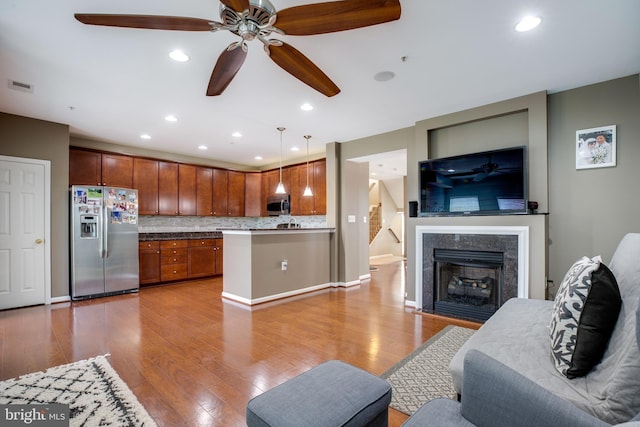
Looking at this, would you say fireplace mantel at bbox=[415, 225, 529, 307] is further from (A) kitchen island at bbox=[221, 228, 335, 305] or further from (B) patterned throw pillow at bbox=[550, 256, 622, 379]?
(B) patterned throw pillow at bbox=[550, 256, 622, 379]

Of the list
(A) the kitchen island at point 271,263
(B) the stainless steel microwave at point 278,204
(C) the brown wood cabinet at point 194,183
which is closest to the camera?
(A) the kitchen island at point 271,263

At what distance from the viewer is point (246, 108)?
398cm

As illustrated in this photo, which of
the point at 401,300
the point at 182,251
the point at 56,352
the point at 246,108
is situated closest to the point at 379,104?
the point at 246,108

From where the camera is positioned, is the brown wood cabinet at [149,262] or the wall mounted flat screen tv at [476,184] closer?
the wall mounted flat screen tv at [476,184]

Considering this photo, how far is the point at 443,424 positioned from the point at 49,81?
4523 mm

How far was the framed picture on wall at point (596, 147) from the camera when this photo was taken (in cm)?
312

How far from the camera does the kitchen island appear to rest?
4.39 m

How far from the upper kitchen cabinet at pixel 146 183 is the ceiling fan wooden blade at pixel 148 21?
4.51m

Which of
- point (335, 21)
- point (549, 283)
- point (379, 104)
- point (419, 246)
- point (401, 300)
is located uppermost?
point (379, 104)

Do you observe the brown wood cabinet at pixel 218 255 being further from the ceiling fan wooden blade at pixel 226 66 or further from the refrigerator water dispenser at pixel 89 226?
the ceiling fan wooden blade at pixel 226 66

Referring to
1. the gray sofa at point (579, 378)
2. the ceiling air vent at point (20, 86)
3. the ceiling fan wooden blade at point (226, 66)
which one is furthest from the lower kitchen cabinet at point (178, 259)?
the gray sofa at point (579, 378)

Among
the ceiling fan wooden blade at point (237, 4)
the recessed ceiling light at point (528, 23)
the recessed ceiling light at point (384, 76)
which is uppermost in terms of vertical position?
the recessed ceiling light at point (528, 23)

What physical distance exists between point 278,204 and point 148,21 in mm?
5041

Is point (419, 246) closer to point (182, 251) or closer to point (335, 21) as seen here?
point (335, 21)
